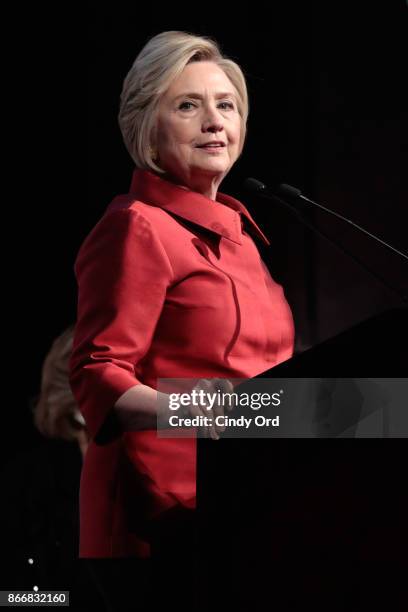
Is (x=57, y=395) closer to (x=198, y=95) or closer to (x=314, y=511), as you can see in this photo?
(x=198, y=95)

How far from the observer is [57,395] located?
10.3 feet

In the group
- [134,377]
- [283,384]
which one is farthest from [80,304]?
[283,384]

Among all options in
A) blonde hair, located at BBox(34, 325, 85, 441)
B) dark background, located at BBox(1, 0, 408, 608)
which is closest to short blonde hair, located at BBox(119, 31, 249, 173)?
dark background, located at BBox(1, 0, 408, 608)

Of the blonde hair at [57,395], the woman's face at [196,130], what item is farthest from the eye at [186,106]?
the blonde hair at [57,395]

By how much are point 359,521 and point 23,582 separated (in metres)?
1.99

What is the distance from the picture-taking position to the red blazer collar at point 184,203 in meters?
1.67

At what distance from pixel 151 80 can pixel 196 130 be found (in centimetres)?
10

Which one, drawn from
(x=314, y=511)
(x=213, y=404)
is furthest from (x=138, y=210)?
(x=314, y=511)

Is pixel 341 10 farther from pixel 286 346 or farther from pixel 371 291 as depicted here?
pixel 286 346

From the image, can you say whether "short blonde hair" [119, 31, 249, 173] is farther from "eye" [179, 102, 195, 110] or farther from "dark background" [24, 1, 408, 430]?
"dark background" [24, 1, 408, 430]

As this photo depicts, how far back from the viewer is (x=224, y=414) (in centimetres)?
129

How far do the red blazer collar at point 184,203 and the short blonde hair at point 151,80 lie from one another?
0.11 ft

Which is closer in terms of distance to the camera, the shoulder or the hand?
the hand

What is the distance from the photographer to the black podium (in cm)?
122
